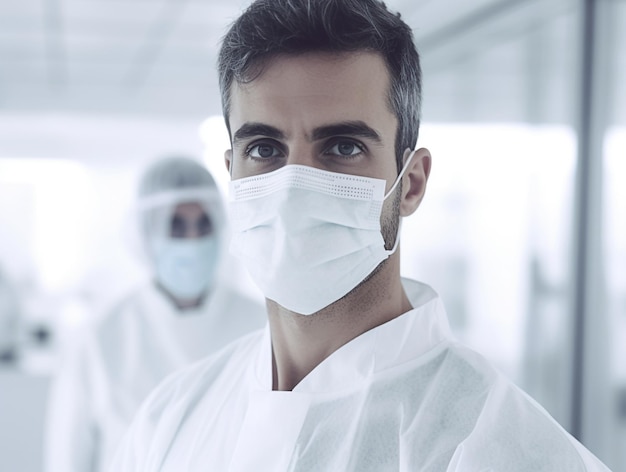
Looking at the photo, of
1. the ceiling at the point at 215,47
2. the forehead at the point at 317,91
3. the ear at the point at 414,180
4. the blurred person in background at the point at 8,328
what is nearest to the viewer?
the forehead at the point at 317,91

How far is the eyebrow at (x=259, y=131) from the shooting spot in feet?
3.16

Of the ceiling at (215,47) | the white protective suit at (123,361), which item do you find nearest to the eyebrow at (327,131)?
the white protective suit at (123,361)

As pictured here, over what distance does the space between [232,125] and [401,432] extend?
48cm

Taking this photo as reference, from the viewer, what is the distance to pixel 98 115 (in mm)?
6379

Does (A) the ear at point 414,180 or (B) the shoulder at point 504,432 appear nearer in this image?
(B) the shoulder at point 504,432

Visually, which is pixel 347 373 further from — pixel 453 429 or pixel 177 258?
pixel 177 258

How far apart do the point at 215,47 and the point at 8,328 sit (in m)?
1.64

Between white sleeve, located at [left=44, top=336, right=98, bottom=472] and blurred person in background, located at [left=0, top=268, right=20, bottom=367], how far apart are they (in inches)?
63.6

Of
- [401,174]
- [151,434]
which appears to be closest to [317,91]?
[401,174]

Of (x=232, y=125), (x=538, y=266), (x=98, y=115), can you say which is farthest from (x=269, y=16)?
(x=98, y=115)

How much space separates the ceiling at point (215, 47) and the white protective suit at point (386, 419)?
5.21ft

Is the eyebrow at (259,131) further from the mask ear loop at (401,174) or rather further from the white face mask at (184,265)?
the white face mask at (184,265)

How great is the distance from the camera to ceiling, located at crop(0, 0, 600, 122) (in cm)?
296

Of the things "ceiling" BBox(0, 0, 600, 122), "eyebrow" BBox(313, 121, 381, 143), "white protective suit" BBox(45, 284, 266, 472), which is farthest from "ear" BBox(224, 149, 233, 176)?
"ceiling" BBox(0, 0, 600, 122)
